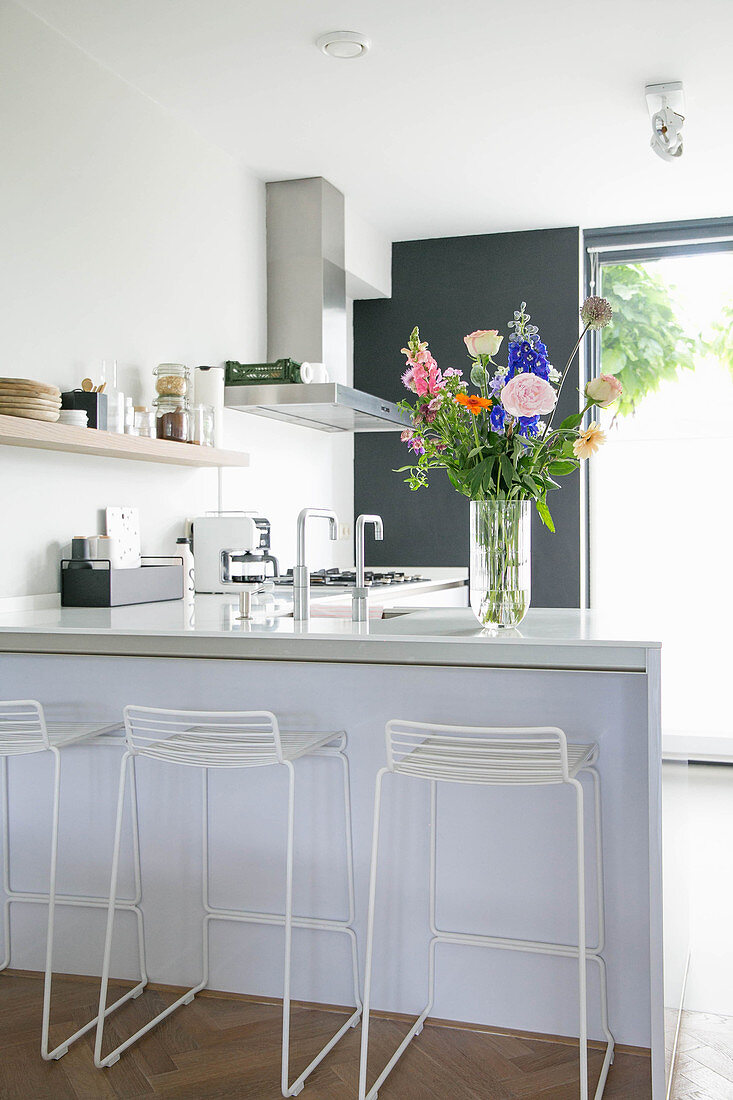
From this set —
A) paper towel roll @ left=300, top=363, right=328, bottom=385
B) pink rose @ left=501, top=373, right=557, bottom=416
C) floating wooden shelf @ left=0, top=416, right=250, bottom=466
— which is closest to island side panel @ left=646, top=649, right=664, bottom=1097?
pink rose @ left=501, top=373, right=557, bottom=416

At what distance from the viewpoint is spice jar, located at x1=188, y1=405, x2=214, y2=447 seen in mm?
3672

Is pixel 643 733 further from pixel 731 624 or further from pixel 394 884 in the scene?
pixel 731 624

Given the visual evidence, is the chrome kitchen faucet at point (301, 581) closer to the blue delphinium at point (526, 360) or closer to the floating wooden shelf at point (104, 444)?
the blue delphinium at point (526, 360)

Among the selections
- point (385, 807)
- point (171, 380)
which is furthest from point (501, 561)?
point (171, 380)

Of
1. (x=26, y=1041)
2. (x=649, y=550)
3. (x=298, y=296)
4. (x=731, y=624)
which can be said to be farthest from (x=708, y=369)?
(x=26, y=1041)

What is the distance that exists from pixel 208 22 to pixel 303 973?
2727 millimetres

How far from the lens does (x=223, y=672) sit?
2.65 meters

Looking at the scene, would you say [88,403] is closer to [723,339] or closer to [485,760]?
[485,760]

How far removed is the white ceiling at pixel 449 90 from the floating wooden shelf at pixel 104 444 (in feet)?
4.11

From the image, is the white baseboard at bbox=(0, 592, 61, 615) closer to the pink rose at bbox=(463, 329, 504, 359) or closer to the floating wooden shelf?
the floating wooden shelf

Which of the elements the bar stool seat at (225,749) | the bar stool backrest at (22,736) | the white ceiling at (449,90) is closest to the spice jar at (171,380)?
the white ceiling at (449,90)

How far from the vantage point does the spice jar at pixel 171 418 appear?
3525 mm

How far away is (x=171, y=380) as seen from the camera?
11.7 feet

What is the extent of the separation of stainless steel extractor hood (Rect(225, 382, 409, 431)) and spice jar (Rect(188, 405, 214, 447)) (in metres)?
0.28
